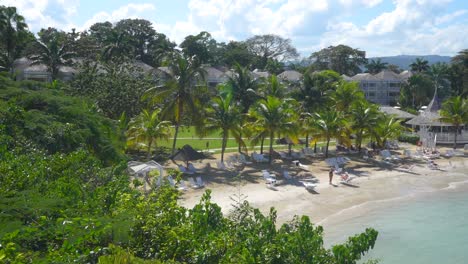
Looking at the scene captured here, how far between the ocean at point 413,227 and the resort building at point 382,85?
52.6m

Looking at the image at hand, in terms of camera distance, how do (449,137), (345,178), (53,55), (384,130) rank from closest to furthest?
1. (345,178)
2. (384,130)
3. (53,55)
4. (449,137)

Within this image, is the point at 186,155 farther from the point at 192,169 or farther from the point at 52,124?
the point at 52,124

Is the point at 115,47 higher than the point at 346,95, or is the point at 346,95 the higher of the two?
the point at 115,47

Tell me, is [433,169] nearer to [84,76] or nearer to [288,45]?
[84,76]

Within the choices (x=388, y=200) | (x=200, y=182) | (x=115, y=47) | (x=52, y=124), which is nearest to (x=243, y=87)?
(x=200, y=182)

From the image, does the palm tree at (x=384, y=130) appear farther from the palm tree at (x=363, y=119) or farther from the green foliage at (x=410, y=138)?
the green foliage at (x=410, y=138)

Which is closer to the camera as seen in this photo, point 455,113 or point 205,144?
point 205,144

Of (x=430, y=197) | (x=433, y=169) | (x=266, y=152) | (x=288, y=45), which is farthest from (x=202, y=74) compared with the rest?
(x=288, y=45)

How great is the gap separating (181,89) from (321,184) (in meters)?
10.1

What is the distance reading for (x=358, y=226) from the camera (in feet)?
65.6

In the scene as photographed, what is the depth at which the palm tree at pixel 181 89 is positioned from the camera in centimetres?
2836

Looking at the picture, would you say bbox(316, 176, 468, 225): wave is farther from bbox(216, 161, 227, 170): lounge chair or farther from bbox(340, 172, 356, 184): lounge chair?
bbox(216, 161, 227, 170): lounge chair

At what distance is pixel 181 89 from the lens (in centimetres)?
2848

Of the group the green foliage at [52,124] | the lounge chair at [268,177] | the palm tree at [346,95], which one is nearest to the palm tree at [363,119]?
the palm tree at [346,95]
